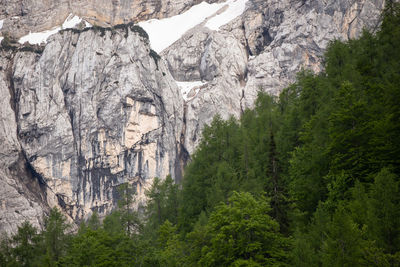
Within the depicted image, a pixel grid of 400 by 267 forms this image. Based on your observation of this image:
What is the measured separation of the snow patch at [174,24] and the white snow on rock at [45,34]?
77.0 feet

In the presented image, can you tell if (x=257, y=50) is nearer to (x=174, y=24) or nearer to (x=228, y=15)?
(x=228, y=15)

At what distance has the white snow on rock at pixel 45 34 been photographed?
110m

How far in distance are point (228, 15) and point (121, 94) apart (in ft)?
182

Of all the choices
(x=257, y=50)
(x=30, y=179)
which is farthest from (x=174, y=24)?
(x=30, y=179)

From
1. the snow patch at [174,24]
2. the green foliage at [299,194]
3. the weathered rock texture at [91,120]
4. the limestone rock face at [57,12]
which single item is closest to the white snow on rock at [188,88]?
the weathered rock texture at [91,120]

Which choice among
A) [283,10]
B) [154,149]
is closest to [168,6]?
→ [283,10]

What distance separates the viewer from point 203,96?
318 ft

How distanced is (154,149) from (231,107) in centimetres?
2200

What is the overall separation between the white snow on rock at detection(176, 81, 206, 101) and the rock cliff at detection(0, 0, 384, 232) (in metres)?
0.44

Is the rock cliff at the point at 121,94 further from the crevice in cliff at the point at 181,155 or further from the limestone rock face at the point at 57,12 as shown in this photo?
the limestone rock face at the point at 57,12

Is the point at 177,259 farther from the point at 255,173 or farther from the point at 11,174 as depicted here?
the point at 11,174

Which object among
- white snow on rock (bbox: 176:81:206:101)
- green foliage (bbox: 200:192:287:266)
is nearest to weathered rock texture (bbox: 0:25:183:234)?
white snow on rock (bbox: 176:81:206:101)

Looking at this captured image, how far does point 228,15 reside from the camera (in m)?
127

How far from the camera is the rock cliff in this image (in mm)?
86000
